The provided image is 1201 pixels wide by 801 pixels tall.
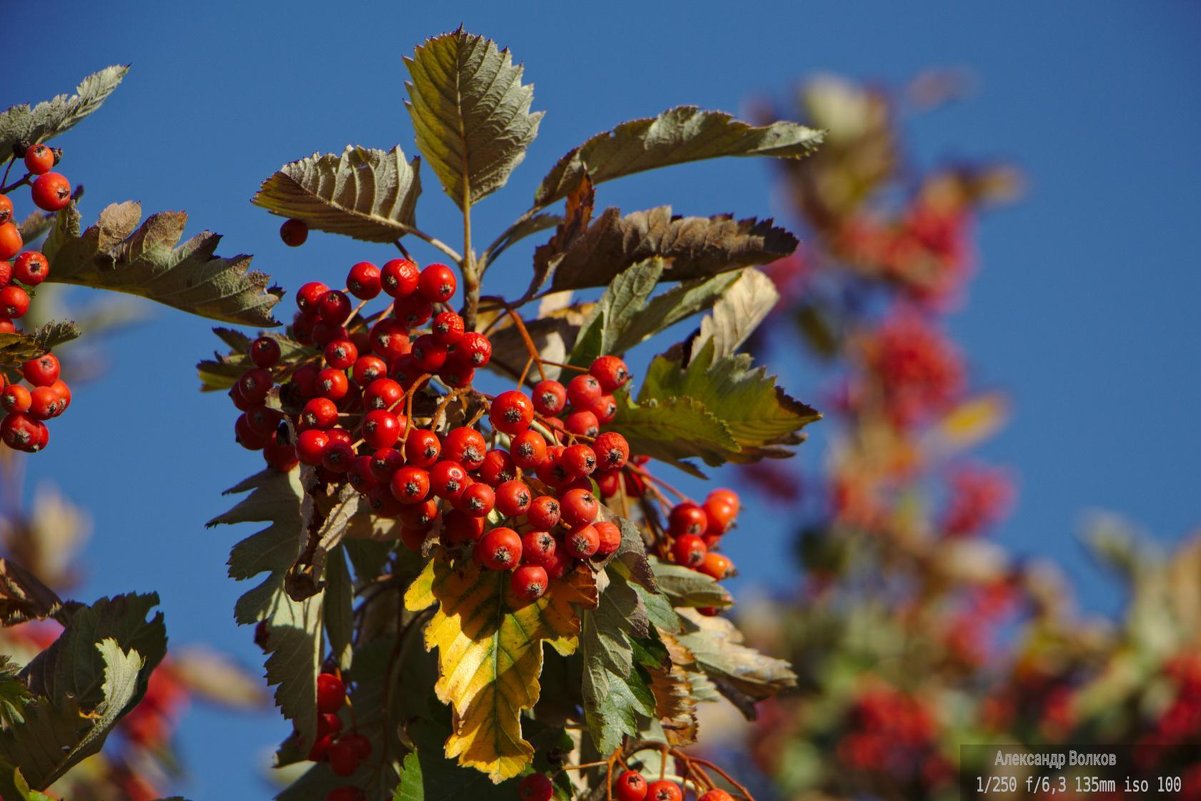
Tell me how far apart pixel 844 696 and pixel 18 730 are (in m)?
7.34

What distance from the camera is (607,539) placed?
1845 millimetres

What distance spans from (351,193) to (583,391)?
21.5 inches

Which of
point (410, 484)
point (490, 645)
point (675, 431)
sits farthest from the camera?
point (675, 431)

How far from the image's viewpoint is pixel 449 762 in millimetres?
2004

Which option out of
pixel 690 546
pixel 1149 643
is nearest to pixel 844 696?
pixel 1149 643

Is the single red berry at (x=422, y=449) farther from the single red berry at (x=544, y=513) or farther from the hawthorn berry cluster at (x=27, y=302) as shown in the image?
the hawthorn berry cluster at (x=27, y=302)

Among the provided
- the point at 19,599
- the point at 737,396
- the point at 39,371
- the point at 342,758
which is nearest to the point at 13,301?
the point at 39,371

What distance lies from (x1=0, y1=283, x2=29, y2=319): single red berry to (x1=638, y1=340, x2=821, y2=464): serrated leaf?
108cm

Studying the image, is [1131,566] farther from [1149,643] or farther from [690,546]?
[690,546]

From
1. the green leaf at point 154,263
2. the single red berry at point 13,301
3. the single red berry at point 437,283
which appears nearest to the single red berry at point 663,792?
the single red berry at point 437,283

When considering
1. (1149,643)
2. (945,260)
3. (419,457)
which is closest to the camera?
(419,457)

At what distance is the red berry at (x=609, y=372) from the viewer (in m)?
2.06

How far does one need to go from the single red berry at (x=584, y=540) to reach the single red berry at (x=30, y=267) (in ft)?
3.35

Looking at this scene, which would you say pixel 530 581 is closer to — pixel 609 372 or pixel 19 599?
pixel 609 372
